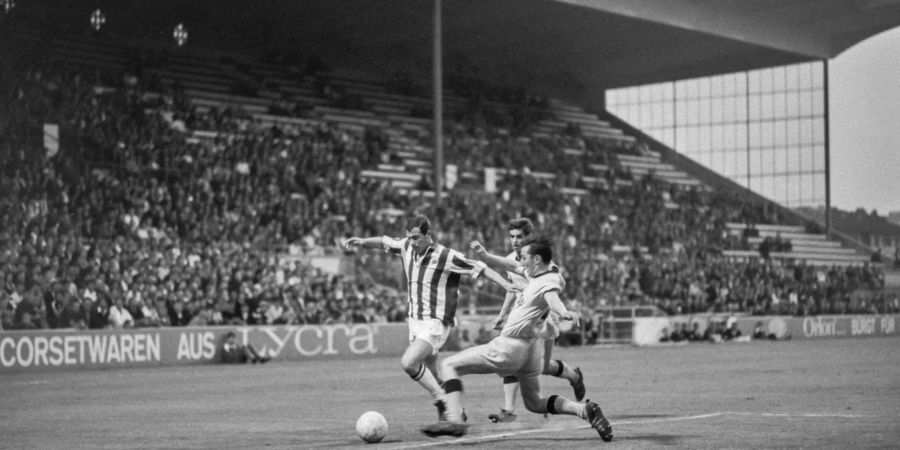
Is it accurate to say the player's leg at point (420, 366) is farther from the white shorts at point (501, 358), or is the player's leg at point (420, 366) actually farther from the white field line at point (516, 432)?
the white shorts at point (501, 358)

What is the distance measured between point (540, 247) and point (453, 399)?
1.56 metres

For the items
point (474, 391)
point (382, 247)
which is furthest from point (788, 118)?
point (382, 247)

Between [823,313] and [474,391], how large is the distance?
3388 cm

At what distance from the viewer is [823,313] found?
49969 millimetres

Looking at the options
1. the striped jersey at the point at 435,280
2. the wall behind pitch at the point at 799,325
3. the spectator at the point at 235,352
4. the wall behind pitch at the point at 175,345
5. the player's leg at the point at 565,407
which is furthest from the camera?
the wall behind pitch at the point at 799,325

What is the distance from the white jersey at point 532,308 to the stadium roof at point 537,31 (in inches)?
1375

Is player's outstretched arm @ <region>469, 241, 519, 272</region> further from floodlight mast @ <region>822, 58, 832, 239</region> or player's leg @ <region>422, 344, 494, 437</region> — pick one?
floodlight mast @ <region>822, 58, 832, 239</region>

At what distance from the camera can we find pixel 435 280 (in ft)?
42.8

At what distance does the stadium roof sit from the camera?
48.2 m

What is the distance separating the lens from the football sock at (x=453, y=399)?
1144cm

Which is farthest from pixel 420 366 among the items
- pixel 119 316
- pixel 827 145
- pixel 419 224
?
pixel 827 145

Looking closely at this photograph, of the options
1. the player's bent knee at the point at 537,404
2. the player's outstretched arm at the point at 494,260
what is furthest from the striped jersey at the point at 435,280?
the player's bent knee at the point at 537,404

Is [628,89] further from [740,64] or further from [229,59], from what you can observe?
[229,59]

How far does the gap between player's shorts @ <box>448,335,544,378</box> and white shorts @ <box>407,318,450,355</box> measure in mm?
1357
